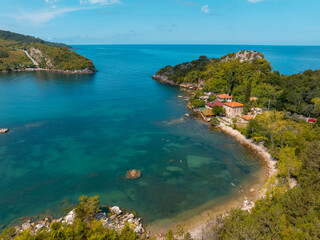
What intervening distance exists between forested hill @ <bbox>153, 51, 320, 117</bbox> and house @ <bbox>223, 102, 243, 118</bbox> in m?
10.5

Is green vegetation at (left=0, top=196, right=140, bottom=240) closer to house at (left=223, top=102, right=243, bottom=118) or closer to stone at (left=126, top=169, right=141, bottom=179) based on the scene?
stone at (left=126, top=169, right=141, bottom=179)

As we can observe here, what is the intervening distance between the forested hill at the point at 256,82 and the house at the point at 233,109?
1054 cm

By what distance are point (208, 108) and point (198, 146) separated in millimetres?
22834

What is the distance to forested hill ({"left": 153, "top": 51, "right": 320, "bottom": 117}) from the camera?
57812mm

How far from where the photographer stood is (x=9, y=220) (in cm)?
2700

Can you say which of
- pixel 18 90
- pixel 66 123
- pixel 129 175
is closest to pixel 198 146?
pixel 129 175

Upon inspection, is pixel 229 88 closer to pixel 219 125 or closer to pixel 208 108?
pixel 208 108

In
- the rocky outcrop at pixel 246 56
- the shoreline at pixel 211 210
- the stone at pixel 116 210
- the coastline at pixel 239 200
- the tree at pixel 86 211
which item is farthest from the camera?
the rocky outcrop at pixel 246 56

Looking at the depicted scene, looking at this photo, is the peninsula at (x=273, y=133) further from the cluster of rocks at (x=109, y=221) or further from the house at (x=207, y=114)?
the cluster of rocks at (x=109, y=221)

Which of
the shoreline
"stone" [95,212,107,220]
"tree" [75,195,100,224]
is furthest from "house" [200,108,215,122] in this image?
"tree" [75,195,100,224]

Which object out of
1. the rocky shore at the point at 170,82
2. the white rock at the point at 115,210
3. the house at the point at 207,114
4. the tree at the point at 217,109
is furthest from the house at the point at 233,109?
the white rock at the point at 115,210

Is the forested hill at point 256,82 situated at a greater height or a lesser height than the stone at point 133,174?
greater

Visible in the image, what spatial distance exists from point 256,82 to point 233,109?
3075cm

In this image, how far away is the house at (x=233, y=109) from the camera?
195 ft
